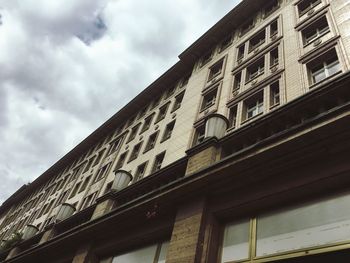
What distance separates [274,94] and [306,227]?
9.35m

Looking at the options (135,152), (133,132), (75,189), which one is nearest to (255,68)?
(135,152)

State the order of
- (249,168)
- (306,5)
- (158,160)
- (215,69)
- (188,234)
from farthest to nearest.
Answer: (215,69) < (158,160) < (306,5) < (188,234) < (249,168)

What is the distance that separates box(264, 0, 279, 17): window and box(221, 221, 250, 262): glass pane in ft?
56.9

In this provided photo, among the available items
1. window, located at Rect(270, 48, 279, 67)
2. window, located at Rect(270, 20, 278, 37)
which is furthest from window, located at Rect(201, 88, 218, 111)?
window, located at Rect(270, 20, 278, 37)

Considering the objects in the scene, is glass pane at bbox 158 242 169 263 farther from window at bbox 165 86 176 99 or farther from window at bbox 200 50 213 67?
window at bbox 165 86 176 99

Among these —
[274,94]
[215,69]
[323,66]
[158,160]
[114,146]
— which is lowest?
[158,160]

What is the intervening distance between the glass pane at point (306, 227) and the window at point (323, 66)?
317 inches

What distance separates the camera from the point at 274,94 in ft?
46.6

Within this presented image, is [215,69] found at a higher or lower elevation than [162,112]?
higher

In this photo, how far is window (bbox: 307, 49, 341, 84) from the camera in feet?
41.2

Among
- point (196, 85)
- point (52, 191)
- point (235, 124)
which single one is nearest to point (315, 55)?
point (235, 124)

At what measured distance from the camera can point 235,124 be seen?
Result: 14594 millimetres

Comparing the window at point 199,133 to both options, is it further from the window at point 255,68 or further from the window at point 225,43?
the window at point 225,43

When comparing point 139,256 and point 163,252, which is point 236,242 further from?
point 139,256
